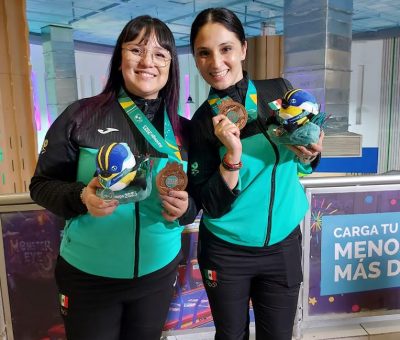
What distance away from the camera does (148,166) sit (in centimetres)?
105

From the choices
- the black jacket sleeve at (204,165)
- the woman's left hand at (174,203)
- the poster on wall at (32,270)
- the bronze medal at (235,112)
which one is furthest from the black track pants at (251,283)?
the poster on wall at (32,270)

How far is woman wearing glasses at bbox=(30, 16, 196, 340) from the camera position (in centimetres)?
111

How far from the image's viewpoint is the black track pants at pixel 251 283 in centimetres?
130

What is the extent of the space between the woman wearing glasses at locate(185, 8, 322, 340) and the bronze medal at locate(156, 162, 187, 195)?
0.55 feet

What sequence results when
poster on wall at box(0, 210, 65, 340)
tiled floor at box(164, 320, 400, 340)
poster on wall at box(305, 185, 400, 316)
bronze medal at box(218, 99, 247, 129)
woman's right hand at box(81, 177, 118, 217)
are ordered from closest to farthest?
woman's right hand at box(81, 177, 118, 217) < bronze medal at box(218, 99, 247, 129) < poster on wall at box(0, 210, 65, 340) < poster on wall at box(305, 185, 400, 316) < tiled floor at box(164, 320, 400, 340)

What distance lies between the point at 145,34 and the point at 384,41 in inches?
343

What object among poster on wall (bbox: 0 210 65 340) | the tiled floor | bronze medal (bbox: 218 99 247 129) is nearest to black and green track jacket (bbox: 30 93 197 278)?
bronze medal (bbox: 218 99 247 129)

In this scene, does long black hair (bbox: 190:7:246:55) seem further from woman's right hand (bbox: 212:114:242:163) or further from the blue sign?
the blue sign

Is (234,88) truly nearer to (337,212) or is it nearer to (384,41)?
(337,212)

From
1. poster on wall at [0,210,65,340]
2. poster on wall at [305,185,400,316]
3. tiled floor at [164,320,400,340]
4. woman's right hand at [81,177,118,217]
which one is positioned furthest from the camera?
tiled floor at [164,320,400,340]

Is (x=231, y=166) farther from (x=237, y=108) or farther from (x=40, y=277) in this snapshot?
(x=40, y=277)

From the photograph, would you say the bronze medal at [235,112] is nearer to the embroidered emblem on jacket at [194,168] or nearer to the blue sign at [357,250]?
the embroidered emblem on jacket at [194,168]

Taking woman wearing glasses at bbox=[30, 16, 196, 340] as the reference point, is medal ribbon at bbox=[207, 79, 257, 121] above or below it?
above

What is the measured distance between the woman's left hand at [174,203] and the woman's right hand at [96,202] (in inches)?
6.1
